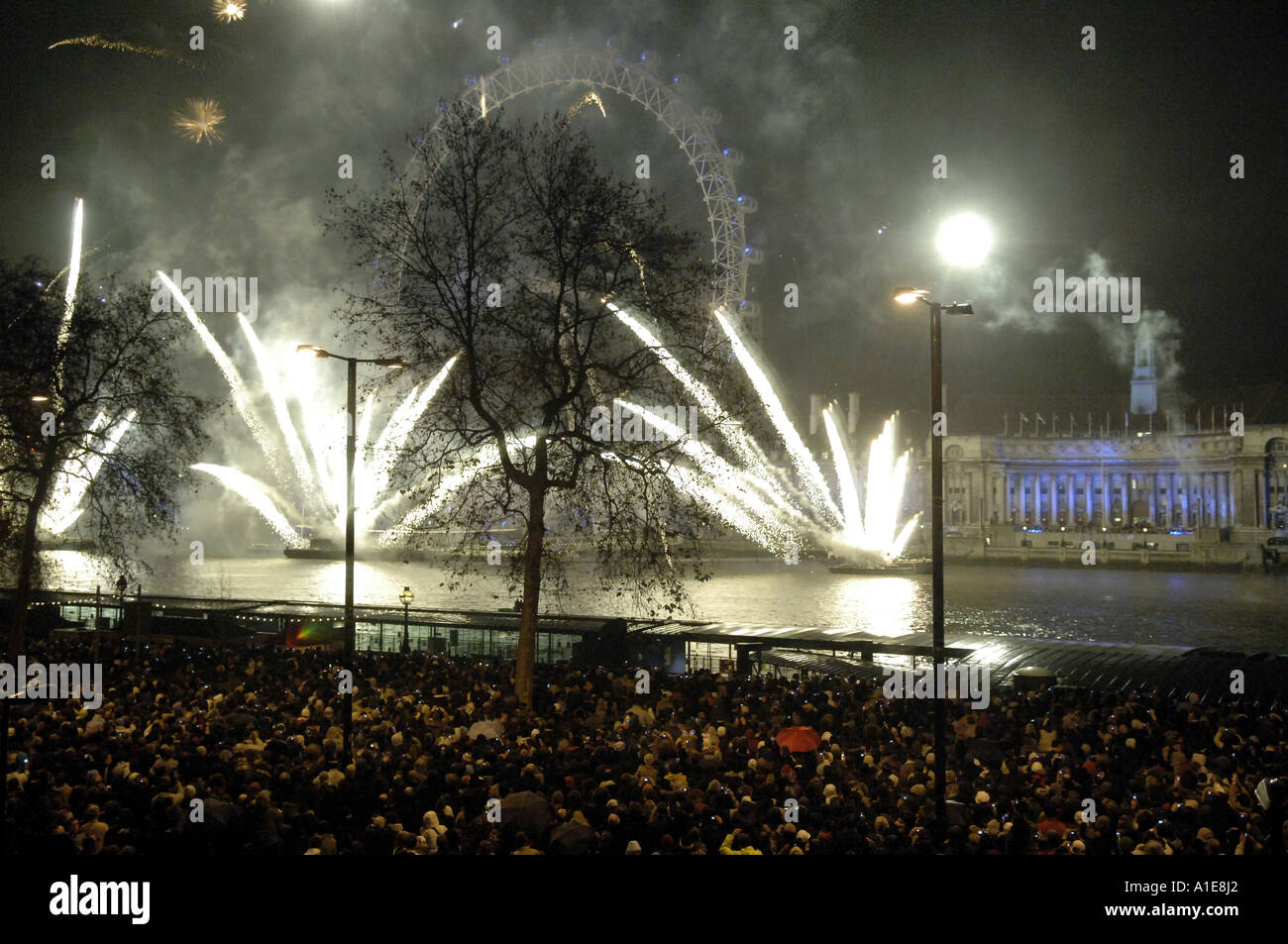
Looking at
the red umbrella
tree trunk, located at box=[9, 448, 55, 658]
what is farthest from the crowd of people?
tree trunk, located at box=[9, 448, 55, 658]

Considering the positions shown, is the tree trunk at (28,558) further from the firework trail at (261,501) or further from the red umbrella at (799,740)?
the firework trail at (261,501)

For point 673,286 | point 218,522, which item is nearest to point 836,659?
point 673,286

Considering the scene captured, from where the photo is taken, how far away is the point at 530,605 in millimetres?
20625

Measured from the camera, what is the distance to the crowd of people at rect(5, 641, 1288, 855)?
10680mm

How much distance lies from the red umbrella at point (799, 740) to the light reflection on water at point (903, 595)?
2499 cm

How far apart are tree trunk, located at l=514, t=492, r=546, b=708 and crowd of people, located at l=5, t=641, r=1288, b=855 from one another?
49 cm

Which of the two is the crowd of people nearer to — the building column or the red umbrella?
the red umbrella

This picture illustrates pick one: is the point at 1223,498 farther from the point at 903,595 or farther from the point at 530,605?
the point at 530,605

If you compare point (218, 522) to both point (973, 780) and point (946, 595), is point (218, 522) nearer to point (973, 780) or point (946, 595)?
point (946, 595)

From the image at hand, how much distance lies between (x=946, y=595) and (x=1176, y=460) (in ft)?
237

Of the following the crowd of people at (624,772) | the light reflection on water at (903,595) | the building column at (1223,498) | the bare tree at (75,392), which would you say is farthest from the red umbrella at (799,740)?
the building column at (1223,498)

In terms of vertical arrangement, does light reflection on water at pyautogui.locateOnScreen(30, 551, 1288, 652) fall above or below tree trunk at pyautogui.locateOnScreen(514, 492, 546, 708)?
below

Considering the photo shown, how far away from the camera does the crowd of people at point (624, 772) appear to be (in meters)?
10.7
